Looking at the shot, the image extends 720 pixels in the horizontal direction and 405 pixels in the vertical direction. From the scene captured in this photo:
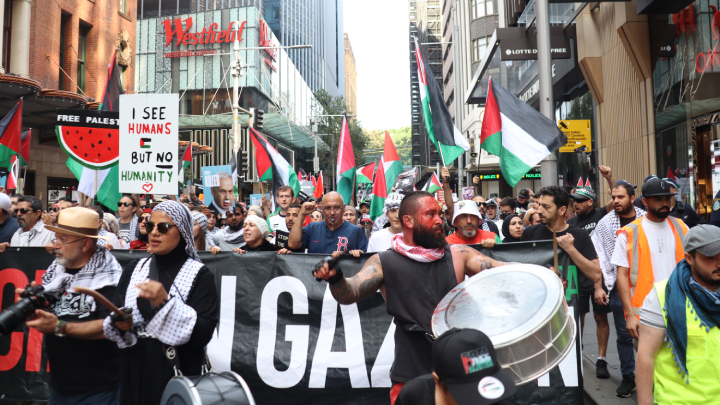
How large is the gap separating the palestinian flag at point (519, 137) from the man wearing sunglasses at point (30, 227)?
5292 millimetres

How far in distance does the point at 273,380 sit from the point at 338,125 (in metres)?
50.8

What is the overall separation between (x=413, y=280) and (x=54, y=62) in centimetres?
2181

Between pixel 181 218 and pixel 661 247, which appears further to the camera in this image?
pixel 661 247

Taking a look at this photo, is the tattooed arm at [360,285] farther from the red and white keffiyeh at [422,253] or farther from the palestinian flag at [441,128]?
the palestinian flag at [441,128]

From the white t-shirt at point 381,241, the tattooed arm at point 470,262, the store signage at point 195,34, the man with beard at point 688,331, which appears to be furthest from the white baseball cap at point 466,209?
the store signage at point 195,34

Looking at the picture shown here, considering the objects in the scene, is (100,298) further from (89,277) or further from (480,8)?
(480,8)

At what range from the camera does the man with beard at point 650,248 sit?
4.48 m

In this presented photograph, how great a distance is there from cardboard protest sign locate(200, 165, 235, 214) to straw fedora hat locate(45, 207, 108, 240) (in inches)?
302

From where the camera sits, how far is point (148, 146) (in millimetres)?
7039

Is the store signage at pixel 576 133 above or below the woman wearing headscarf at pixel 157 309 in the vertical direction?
above

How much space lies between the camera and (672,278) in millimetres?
2865

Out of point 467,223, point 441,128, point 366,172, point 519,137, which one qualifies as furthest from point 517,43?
point 467,223

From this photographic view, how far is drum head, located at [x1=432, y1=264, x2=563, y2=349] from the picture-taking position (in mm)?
2436

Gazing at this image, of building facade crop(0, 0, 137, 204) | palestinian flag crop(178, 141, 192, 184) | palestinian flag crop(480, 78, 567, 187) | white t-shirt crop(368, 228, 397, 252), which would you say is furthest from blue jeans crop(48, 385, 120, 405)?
building facade crop(0, 0, 137, 204)
